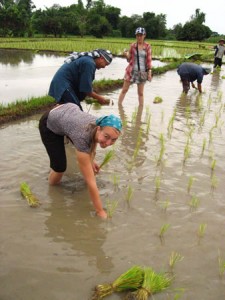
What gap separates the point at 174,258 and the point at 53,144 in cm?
149

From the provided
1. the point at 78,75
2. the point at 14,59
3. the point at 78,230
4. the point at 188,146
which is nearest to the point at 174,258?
the point at 78,230

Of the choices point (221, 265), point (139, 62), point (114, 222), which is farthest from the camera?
point (139, 62)

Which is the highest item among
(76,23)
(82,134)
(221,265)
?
(76,23)

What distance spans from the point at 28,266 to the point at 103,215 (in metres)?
0.79

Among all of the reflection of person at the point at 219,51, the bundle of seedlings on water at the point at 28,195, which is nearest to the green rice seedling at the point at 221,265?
the bundle of seedlings on water at the point at 28,195

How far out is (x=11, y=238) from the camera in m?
2.46

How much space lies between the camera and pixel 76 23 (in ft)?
128

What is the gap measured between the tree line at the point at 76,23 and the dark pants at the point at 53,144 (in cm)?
3013

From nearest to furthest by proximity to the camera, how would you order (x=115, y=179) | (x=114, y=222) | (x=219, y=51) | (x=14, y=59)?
1. (x=114, y=222)
2. (x=115, y=179)
3. (x=219, y=51)
4. (x=14, y=59)

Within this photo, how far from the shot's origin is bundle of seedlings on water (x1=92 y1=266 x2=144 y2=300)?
197 centimetres

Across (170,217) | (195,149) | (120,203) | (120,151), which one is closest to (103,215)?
(120,203)

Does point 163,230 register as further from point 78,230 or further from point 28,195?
point 28,195

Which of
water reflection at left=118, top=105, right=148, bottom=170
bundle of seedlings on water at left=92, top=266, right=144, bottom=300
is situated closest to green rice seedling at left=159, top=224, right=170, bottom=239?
bundle of seedlings on water at left=92, top=266, right=144, bottom=300

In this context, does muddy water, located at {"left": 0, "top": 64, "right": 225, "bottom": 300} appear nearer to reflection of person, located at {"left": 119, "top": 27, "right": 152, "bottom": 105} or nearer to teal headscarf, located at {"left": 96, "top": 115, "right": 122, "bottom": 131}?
teal headscarf, located at {"left": 96, "top": 115, "right": 122, "bottom": 131}
